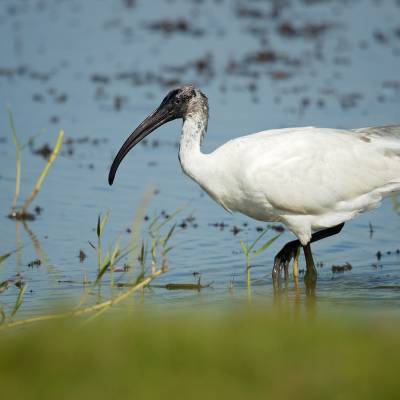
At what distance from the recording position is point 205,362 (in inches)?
185

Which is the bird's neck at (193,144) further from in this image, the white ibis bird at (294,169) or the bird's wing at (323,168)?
the bird's wing at (323,168)

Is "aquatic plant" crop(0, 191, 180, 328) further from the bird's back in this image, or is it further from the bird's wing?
the bird's wing

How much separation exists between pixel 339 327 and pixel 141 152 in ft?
28.1

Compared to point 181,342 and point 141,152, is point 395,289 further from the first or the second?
point 141,152

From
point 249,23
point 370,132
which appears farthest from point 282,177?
point 249,23

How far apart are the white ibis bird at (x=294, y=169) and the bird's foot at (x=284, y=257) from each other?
0.04 ft

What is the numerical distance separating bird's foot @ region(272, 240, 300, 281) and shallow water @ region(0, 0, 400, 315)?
167 millimetres

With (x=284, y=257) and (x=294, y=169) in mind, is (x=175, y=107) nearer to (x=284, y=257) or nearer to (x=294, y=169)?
(x=294, y=169)

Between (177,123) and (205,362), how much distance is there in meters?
10.7

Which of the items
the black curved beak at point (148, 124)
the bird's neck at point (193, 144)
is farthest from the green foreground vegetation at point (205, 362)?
the black curved beak at point (148, 124)

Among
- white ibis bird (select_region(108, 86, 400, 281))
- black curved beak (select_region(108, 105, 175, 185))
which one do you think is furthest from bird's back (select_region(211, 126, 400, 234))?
black curved beak (select_region(108, 105, 175, 185))

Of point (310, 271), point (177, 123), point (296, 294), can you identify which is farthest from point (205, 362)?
point (177, 123)

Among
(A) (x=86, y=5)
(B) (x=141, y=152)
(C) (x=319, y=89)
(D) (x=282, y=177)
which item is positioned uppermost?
(A) (x=86, y=5)

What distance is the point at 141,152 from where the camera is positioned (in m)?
13.8
